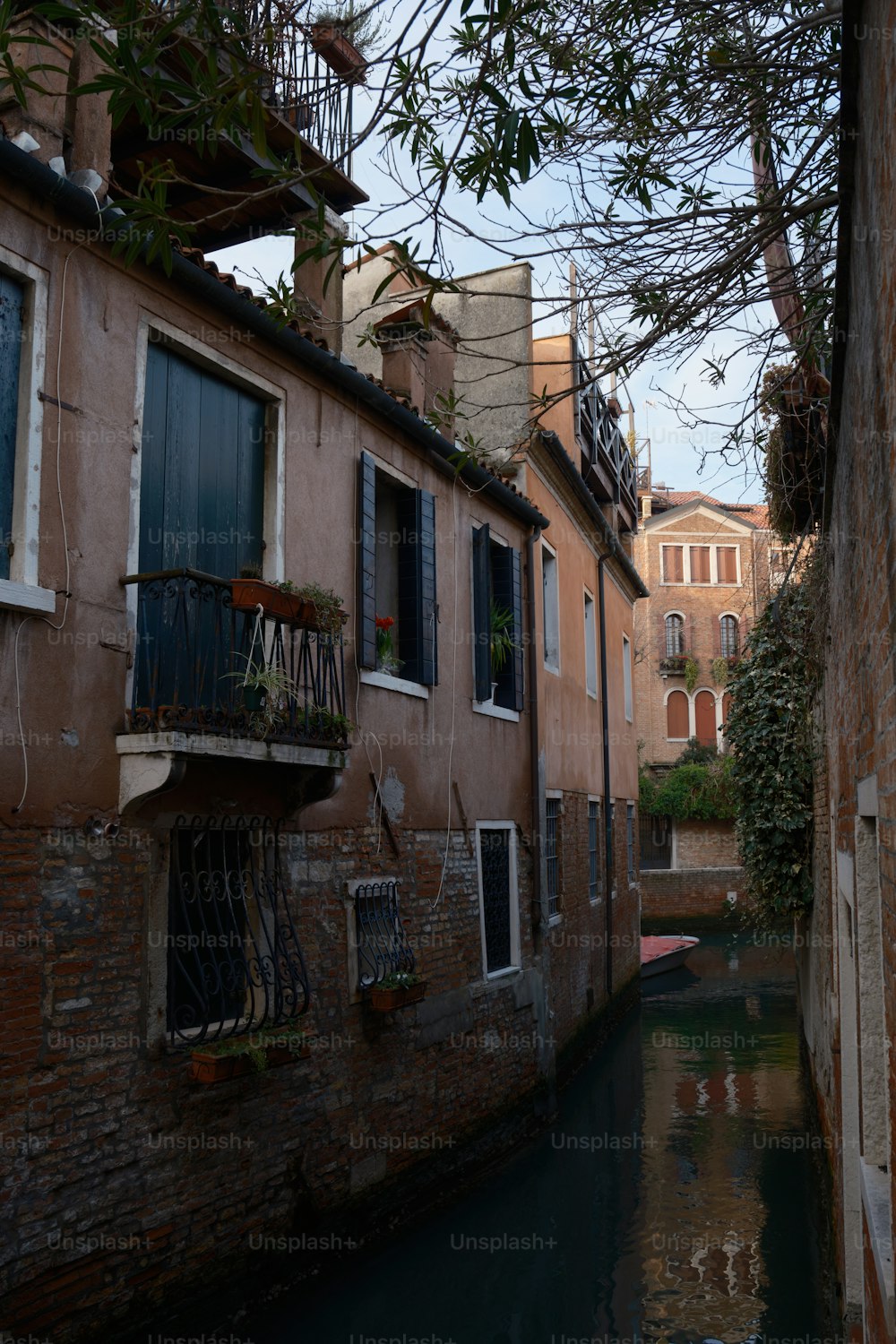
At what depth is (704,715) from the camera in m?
38.0

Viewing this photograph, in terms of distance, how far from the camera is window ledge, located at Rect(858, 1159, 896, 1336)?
112 inches

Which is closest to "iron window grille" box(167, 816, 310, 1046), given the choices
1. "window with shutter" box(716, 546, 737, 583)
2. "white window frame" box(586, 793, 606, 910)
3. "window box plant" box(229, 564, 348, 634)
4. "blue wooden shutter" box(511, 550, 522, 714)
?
"window box plant" box(229, 564, 348, 634)

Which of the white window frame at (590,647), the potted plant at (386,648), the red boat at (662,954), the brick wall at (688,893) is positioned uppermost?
the white window frame at (590,647)

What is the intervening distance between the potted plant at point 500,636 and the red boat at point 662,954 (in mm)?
10196

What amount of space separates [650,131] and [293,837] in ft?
14.8

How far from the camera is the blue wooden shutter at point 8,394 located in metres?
5.12

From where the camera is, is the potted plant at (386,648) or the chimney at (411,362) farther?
the chimney at (411,362)

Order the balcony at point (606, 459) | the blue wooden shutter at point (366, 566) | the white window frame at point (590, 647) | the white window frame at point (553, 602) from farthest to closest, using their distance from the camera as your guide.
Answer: the balcony at point (606, 459), the white window frame at point (590, 647), the white window frame at point (553, 602), the blue wooden shutter at point (366, 566)

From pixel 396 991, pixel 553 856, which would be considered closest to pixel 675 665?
pixel 553 856

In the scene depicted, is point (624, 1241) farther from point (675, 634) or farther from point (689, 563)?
point (689, 563)

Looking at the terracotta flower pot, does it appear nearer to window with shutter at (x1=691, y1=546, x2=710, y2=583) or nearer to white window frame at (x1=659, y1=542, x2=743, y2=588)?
white window frame at (x1=659, y1=542, x2=743, y2=588)

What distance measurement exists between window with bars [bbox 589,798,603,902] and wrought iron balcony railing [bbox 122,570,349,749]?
8.37 metres

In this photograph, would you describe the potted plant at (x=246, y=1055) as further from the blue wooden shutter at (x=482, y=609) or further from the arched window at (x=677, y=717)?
the arched window at (x=677, y=717)

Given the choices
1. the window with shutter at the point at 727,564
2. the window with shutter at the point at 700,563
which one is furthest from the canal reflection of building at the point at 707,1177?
the window with shutter at the point at 727,564
